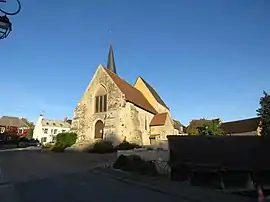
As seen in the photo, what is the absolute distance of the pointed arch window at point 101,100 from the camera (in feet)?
133

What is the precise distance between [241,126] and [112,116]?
4039 cm

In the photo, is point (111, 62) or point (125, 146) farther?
point (111, 62)

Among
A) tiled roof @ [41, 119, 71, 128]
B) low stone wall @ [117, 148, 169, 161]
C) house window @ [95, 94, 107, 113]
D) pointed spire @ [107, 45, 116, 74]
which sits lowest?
low stone wall @ [117, 148, 169, 161]

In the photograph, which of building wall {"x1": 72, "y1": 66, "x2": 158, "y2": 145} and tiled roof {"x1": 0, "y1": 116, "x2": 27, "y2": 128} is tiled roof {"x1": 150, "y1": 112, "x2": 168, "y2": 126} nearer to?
building wall {"x1": 72, "y1": 66, "x2": 158, "y2": 145}

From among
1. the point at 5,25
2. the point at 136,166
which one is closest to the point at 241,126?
the point at 136,166

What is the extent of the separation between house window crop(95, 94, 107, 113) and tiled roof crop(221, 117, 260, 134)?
33.5 metres

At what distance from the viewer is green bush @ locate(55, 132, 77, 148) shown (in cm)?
3916

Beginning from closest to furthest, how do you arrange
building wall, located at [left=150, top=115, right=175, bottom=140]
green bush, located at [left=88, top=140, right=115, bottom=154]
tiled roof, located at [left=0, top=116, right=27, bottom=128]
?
green bush, located at [left=88, top=140, right=115, bottom=154] → building wall, located at [left=150, top=115, right=175, bottom=140] → tiled roof, located at [left=0, top=116, right=27, bottom=128]

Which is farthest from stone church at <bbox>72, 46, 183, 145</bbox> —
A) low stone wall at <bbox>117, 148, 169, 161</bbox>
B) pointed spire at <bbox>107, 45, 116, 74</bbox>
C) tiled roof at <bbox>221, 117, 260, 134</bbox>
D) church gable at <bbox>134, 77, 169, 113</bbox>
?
tiled roof at <bbox>221, 117, 260, 134</bbox>

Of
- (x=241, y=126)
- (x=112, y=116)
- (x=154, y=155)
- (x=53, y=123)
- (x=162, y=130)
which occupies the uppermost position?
(x=53, y=123)

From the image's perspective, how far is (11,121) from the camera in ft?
269

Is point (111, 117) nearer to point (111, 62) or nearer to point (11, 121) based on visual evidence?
point (111, 62)

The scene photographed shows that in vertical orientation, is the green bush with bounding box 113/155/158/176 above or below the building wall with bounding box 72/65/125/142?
below

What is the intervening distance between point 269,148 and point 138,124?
27.0 m
